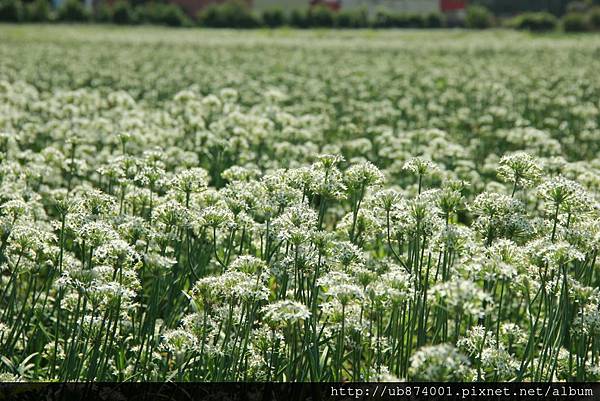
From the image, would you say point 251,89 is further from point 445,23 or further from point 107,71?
point 445,23

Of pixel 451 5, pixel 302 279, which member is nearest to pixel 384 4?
pixel 451 5

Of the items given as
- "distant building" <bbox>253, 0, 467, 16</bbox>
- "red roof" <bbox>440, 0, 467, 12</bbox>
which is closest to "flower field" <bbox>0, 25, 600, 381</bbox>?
"distant building" <bbox>253, 0, 467, 16</bbox>

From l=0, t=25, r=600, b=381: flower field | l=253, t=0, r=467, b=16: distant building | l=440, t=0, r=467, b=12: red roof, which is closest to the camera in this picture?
l=0, t=25, r=600, b=381: flower field

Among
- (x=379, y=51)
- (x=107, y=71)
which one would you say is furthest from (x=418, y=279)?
(x=379, y=51)

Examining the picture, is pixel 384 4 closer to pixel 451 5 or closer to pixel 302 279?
pixel 451 5

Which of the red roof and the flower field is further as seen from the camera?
the red roof

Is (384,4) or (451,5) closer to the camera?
(384,4)

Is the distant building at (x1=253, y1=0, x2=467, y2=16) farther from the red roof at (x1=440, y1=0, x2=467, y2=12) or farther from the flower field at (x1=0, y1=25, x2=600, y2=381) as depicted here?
the flower field at (x1=0, y1=25, x2=600, y2=381)

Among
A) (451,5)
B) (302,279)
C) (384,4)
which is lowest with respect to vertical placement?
(451,5)

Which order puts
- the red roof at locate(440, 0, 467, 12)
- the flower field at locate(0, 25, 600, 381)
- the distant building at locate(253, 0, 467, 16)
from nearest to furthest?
the flower field at locate(0, 25, 600, 381) → the distant building at locate(253, 0, 467, 16) → the red roof at locate(440, 0, 467, 12)

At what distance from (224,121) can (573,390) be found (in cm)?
609

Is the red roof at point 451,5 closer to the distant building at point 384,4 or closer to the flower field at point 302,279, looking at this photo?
the distant building at point 384,4

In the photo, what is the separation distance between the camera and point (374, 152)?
9906 mm

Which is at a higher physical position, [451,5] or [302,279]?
[302,279]
